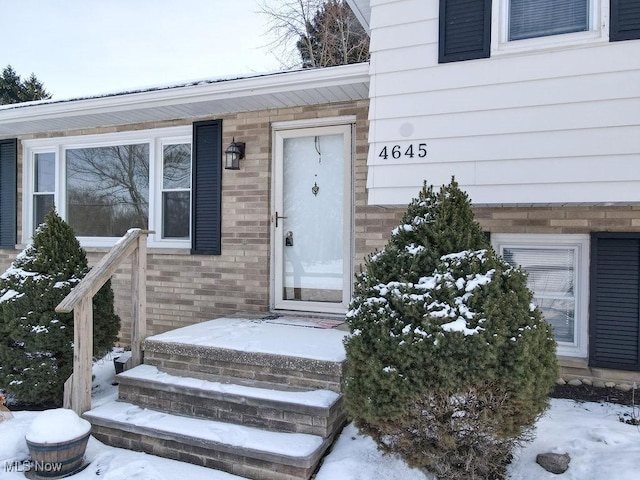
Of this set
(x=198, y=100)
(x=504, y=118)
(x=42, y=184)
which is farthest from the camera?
(x=42, y=184)

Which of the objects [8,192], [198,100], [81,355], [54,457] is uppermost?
[198,100]

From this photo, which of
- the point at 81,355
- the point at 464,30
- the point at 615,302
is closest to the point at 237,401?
the point at 81,355

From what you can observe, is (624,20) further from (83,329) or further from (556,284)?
(83,329)

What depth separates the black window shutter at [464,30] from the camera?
343cm

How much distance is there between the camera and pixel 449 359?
7.48 feet

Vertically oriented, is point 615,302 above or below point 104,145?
below

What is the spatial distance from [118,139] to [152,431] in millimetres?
3893

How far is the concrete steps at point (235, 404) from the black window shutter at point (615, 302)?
2183mm

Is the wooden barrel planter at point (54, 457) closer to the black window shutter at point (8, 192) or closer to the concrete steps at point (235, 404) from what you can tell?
the concrete steps at point (235, 404)

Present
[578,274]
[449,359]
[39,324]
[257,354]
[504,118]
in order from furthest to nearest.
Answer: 1. [578,274]
2. [39,324]
3. [504,118]
4. [257,354]
5. [449,359]

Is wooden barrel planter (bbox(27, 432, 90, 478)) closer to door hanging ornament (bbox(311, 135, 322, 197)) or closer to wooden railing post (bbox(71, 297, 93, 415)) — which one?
wooden railing post (bbox(71, 297, 93, 415))

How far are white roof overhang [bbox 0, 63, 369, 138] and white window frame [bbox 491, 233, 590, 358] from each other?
6.84 ft

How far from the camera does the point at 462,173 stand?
3496mm

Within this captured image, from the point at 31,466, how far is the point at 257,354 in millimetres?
1603
